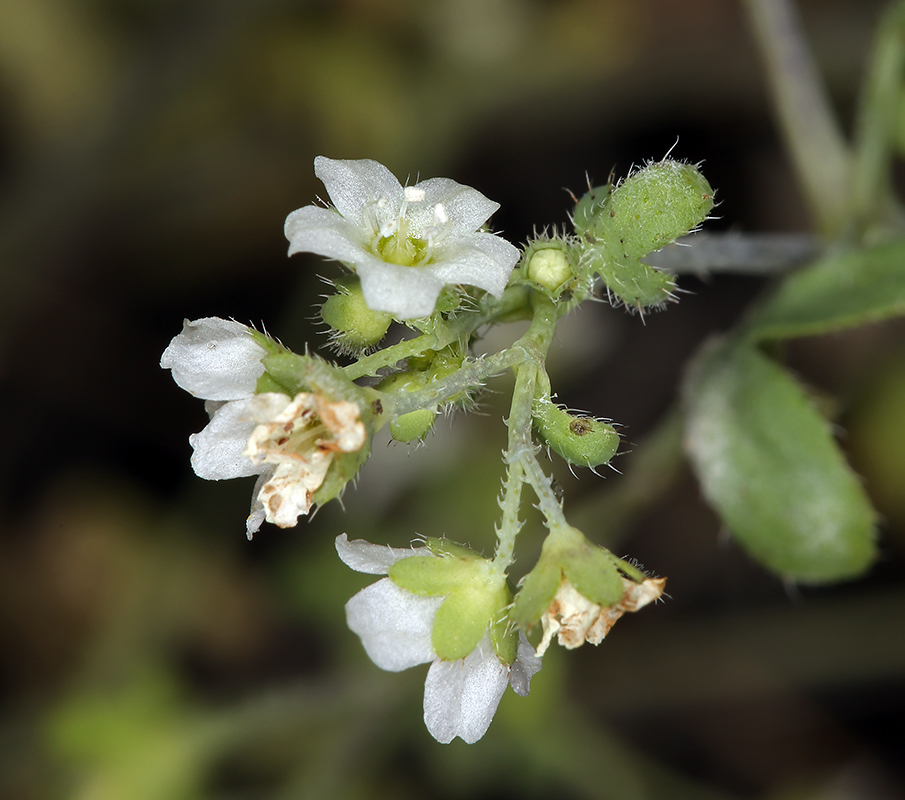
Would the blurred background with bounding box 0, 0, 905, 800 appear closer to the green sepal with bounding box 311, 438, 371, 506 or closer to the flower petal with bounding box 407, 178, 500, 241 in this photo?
the flower petal with bounding box 407, 178, 500, 241

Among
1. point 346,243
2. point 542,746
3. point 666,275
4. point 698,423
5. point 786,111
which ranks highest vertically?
point 346,243

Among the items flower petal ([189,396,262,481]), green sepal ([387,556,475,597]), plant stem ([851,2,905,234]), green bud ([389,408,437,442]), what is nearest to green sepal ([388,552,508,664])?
green sepal ([387,556,475,597])

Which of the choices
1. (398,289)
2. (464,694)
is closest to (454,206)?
(398,289)

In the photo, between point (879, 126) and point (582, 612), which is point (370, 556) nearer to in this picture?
point (582, 612)

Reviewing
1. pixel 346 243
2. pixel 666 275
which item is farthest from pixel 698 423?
pixel 346 243

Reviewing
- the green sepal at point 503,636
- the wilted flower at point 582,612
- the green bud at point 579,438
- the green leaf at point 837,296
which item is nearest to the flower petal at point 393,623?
the green sepal at point 503,636

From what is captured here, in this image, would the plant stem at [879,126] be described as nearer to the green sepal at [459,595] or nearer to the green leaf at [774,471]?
the green leaf at [774,471]

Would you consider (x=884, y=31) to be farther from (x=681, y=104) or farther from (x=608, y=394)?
(x=608, y=394)
